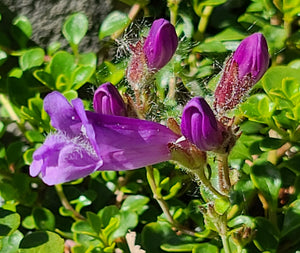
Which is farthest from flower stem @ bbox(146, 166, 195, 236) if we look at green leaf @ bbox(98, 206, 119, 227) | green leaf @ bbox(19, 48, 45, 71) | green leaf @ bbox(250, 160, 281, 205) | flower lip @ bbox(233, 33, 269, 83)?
green leaf @ bbox(19, 48, 45, 71)

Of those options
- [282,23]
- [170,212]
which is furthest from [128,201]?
[282,23]

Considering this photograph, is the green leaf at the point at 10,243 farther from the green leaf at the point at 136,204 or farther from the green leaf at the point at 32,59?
the green leaf at the point at 32,59

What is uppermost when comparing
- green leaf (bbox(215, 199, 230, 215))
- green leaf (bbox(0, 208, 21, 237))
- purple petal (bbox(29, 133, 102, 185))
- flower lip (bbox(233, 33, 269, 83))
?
flower lip (bbox(233, 33, 269, 83))

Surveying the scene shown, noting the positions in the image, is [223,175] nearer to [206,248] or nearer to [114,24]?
[206,248]

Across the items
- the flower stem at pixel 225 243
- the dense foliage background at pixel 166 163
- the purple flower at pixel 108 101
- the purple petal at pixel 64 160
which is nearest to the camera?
the purple petal at pixel 64 160

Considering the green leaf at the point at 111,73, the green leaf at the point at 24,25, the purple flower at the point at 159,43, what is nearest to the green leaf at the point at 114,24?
the green leaf at the point at 111,73

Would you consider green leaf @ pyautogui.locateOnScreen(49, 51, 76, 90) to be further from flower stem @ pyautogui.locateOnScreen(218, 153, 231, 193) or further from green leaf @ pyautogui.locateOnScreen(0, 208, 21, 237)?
flower stem @ pyautogui.locateOnScreen(218, 153, 231, 193)

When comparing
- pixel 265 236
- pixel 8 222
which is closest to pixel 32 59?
pixel 8 222
